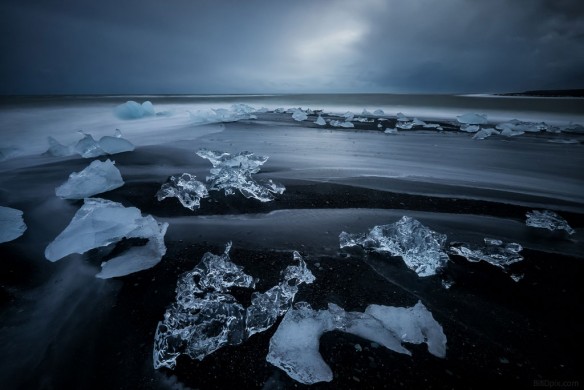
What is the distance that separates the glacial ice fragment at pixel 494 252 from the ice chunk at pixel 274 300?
1.35 metres

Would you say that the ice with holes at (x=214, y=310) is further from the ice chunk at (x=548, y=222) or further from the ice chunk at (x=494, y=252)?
the ice chunk at (x=548, y=222)

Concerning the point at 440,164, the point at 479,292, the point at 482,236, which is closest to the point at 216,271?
the point at 479,292

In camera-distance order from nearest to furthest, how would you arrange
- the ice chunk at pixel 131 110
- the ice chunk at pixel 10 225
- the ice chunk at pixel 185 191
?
the ice chunk at pixel 10 225, the ice chunk at pixel 185 191, the ice chunk at pixel 131 110

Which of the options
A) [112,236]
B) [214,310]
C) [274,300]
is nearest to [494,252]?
[274,300]

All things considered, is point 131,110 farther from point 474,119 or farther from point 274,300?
Answer: point 474,119

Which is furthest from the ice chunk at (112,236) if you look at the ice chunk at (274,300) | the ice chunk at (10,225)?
the ice chunk at (274,300)

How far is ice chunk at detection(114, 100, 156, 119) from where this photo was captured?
13334 millimetres

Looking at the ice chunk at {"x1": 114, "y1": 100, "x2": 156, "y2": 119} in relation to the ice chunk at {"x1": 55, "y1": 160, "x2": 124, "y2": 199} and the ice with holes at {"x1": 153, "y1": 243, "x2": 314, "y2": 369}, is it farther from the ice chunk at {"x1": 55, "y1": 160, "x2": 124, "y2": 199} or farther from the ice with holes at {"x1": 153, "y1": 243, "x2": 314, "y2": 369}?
the ice with holes at {"x1": 153, "y1": 243, "x2": 314, "y2": 369}

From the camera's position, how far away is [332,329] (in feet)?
5.16

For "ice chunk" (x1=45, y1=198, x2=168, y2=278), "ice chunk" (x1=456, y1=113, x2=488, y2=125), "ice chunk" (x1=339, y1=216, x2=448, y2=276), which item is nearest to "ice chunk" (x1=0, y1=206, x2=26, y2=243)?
"ice chunk" (x1=45, y1=198, x2=168, y2=278)

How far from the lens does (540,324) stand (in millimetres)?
1638

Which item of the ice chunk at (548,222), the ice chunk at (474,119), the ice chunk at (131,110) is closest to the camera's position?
the ice chunk at (548,222)

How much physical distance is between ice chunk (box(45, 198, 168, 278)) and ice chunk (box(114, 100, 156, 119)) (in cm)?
1322

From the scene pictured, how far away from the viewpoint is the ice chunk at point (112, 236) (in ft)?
6.81
